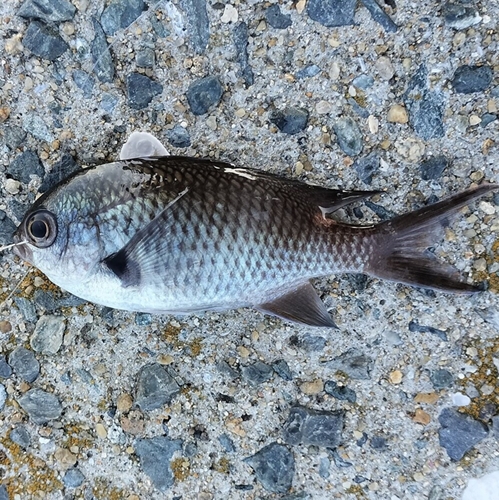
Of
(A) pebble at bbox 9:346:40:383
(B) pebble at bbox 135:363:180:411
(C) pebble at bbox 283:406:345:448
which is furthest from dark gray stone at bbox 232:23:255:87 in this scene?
(A) pebble at bbox 9:346:40:383

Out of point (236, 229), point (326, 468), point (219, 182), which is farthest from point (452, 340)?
point (219, 182)

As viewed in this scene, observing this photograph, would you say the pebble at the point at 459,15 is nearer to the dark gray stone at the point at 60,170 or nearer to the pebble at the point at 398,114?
the pebble at the point at 398,114

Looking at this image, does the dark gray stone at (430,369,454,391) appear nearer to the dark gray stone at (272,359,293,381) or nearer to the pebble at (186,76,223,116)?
the dark gray stone at (272,359,293,381)

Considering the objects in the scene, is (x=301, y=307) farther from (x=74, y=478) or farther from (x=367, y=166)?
(x=74, y=478)

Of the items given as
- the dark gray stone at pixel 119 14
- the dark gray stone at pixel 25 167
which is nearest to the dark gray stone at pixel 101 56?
the dark gray stone at pixel 119 14

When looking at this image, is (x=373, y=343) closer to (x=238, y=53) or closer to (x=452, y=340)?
(x=452, y=340)

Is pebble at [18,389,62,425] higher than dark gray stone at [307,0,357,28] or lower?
lower

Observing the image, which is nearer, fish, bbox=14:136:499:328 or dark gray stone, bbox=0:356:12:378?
fish, bbox=14:136:499:328

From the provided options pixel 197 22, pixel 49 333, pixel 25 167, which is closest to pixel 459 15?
pixel 197 22
